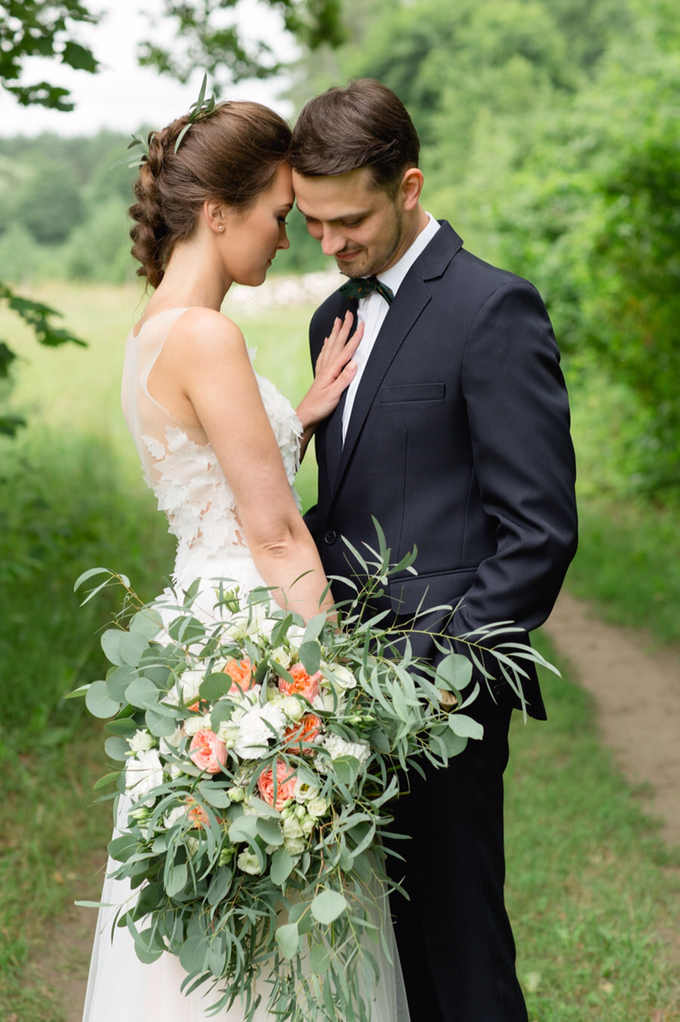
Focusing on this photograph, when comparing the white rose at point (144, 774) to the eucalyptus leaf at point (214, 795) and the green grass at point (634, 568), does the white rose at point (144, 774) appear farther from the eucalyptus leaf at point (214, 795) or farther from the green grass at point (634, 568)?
the green grass at point (634, 568)

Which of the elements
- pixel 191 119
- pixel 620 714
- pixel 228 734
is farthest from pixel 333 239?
pixel 620 714

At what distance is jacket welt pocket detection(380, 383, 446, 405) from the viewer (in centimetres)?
215

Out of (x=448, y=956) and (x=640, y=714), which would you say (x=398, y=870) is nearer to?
(x=448, y=956)

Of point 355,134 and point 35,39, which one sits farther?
point 35,39

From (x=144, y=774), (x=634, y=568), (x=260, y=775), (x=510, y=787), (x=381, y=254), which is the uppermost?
(x=381, y=254)

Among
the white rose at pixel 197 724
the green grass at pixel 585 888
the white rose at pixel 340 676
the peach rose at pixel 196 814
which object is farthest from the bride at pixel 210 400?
the green grass at pixel 585 888

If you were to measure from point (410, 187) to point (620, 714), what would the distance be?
12.8ft

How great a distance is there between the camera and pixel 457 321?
2.13m

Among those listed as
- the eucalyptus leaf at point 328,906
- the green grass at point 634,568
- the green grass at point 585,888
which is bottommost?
the green grass at point 634,568

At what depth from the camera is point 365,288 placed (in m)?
2.38

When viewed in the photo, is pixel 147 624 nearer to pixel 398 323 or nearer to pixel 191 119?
pixel 398 323

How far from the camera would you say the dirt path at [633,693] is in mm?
4645

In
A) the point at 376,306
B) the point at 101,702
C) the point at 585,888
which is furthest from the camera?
the point at 585,888

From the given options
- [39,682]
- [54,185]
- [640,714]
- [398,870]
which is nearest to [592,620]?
[640,714]
